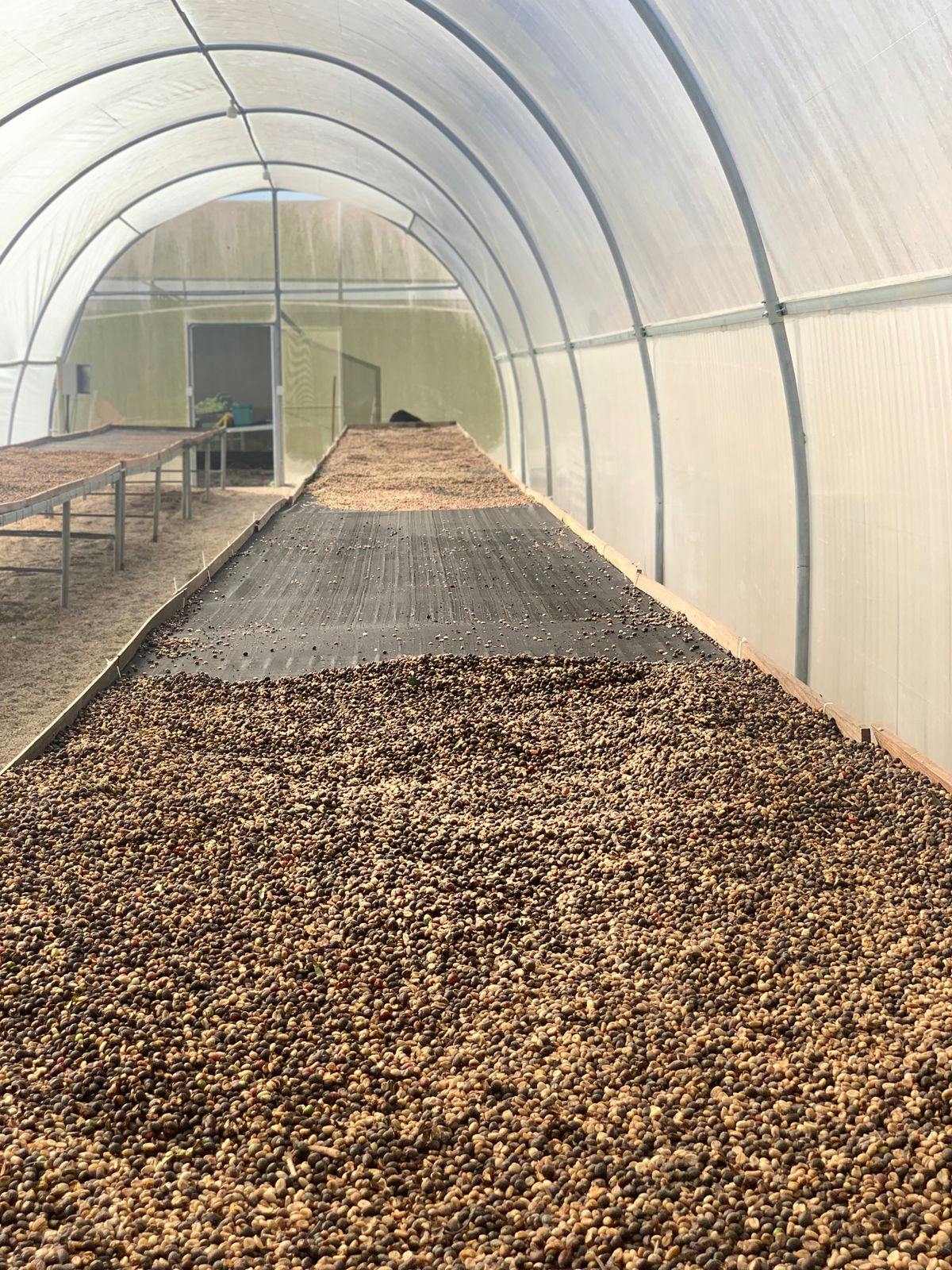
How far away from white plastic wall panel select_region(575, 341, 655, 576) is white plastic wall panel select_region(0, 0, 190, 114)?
13.9ft

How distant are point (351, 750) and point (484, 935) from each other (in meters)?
1.49

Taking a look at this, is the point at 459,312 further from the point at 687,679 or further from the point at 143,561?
the point at 687,679

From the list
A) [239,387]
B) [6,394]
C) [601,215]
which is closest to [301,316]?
[6,394]

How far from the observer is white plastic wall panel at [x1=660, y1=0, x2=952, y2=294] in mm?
3293

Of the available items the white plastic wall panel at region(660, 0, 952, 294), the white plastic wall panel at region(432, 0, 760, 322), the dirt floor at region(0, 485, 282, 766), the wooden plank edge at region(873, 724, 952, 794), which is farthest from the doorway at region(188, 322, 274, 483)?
the wooden plank edge at region(873, 724, 952, 794)

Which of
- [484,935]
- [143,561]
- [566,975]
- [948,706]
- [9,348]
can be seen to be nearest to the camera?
[566,975]

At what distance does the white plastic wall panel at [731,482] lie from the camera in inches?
205

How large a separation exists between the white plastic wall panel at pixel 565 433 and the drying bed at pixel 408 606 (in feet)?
3.88

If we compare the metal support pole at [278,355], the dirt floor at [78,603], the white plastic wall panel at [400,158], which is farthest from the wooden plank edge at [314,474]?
the white plastic wall panel at [400,158]

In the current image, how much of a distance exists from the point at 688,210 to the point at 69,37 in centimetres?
548

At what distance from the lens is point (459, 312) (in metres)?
18.4

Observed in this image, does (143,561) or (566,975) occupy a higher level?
(143,561)

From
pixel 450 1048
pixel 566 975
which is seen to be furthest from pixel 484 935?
pixel 450 1048

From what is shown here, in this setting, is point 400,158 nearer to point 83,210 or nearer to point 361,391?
point 83,210
